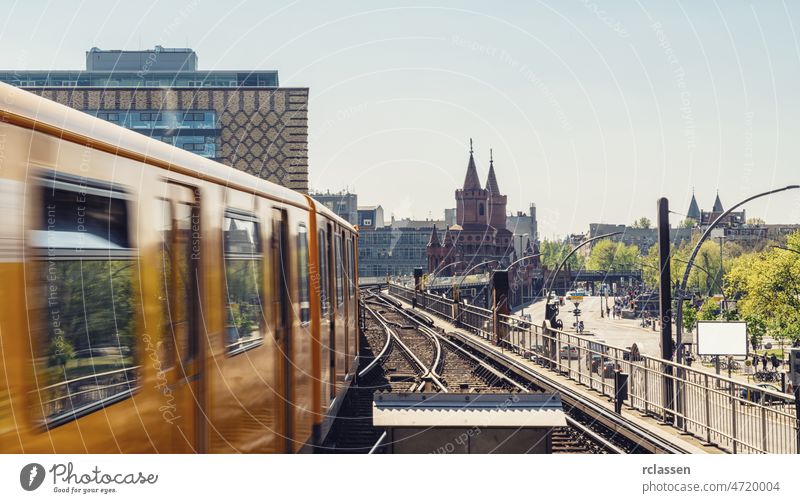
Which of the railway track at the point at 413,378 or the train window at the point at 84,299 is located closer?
the train window at the point at 84,299

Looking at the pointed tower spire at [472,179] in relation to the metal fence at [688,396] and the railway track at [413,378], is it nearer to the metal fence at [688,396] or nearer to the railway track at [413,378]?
the railway track at [413,378]

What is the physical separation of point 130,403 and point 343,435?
882 centimetres

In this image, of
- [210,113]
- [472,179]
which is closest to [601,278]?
[472,179]

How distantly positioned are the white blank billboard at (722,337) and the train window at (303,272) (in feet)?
20.8

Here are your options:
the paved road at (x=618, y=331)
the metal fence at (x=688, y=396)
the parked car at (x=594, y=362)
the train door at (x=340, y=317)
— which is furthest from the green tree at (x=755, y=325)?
the train door at (x=340, y=317)

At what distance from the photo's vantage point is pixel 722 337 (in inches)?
511

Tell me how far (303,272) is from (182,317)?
3762mm

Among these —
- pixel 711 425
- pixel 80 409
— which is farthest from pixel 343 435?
pixel 80 409

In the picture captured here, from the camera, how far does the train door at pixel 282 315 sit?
7457 mm

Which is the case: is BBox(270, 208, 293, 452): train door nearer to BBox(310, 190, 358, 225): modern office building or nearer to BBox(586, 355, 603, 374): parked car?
BBox(586, 355, 603, 374): parked car

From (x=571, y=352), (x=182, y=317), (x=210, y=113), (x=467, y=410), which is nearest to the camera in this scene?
(x=182, y=317)

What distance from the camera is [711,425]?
37.1 feet

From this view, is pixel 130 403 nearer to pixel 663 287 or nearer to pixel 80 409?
pixel 80 409

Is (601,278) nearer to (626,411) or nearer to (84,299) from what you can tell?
(626,411)
